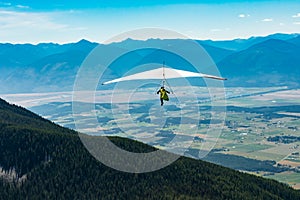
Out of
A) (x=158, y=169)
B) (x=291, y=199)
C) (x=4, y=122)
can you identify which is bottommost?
(x=291, y=199)

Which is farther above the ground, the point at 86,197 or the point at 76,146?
the point at 76,146

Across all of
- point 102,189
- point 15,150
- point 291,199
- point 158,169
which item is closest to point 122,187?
point 102,189

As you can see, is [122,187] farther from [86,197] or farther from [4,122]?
[4,122]

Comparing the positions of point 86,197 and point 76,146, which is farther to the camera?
point 76,146

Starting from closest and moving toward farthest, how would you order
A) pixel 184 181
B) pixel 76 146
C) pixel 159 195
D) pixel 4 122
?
pixel 159 195 < pixel 184 181 < pixel 76 146 < pixel 4 122

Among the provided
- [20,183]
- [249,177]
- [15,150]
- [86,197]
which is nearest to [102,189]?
[86,197]

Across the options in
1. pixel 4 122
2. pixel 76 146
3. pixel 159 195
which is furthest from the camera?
pixel 4 122
